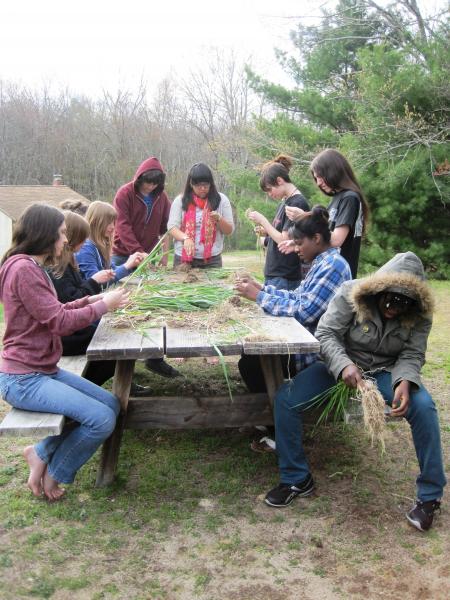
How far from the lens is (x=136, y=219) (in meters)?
5.24

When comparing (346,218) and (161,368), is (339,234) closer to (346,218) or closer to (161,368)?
(346,218)

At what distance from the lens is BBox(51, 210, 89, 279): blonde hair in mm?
3416

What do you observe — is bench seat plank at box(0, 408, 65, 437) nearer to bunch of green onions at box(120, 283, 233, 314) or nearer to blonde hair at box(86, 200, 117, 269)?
bunch of green onions at box(120, 283, 233, 314)

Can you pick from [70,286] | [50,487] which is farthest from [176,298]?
[50,487]

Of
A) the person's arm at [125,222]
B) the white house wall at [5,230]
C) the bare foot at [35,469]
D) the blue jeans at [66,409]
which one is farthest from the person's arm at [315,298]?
the white house wall at [5,230]

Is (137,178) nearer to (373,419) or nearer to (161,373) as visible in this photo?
(161,373)

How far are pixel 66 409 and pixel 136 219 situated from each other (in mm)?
2796

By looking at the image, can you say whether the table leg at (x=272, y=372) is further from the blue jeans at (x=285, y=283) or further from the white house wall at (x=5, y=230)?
the white house wall at (x=5, y=230)

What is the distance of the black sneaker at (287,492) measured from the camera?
297 cm

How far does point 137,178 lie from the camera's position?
5.11 meters

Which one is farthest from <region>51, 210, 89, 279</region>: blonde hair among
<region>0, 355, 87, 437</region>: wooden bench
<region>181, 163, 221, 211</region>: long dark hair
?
<region>181, 163, 221, 211</region>: long dark hair

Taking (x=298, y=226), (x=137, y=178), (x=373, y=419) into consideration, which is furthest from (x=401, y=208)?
(x=373, y=419)

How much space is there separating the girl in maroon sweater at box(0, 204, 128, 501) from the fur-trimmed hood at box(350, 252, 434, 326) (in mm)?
1285

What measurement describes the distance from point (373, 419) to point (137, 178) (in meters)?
3.30
